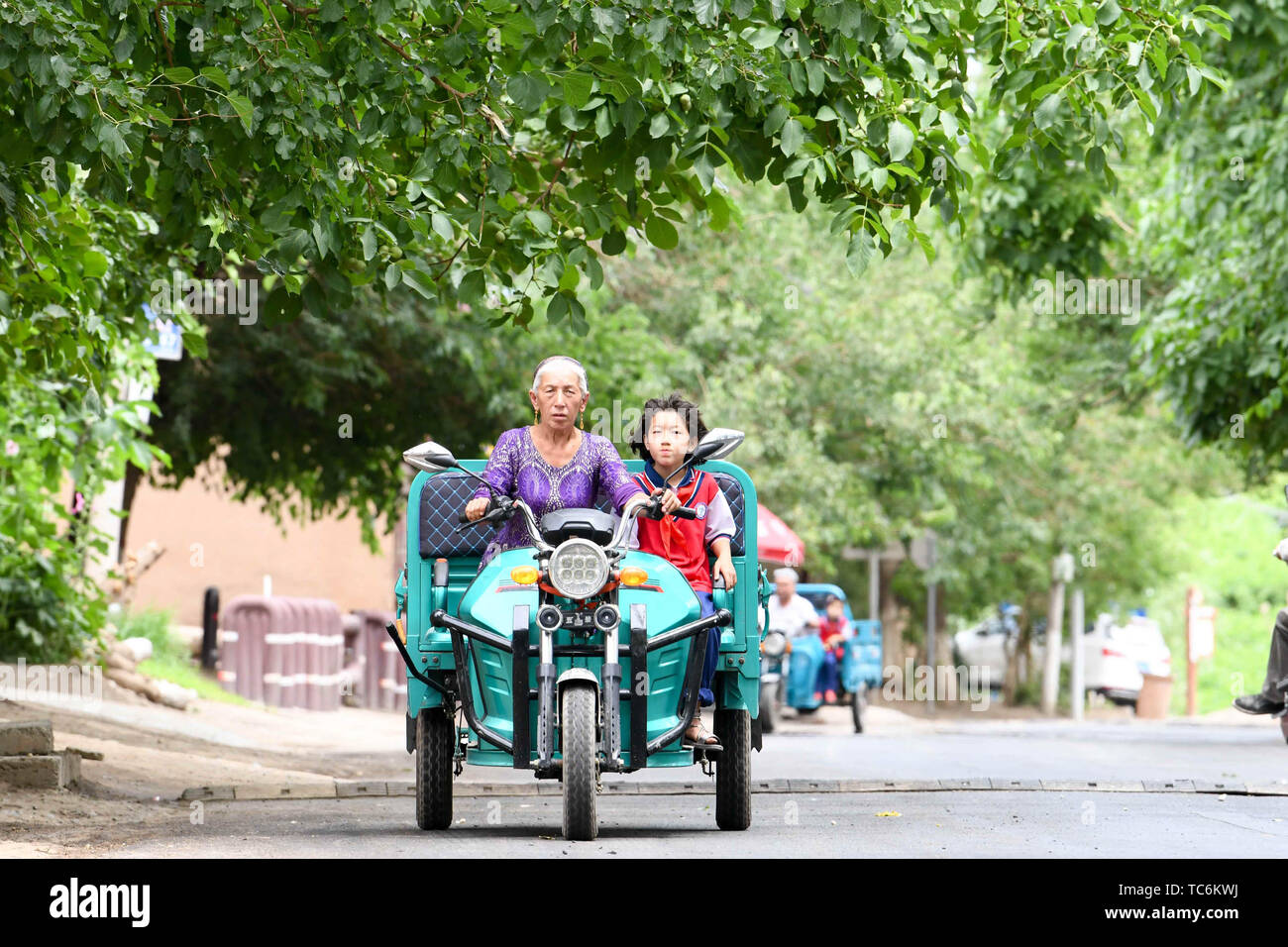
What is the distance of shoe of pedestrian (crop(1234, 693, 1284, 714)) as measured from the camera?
12.0 metres

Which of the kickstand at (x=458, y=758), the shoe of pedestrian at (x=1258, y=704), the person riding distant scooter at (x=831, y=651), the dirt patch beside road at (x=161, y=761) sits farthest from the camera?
the person riding distant scooter at (x=831, y=651)

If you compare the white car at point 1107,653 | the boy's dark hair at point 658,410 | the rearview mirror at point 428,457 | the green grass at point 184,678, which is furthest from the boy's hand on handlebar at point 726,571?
the white car at point 1107,653

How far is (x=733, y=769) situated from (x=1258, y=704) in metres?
4.70

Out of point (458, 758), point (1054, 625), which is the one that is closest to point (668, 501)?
point (458, 758)

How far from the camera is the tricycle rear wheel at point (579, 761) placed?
7477mm

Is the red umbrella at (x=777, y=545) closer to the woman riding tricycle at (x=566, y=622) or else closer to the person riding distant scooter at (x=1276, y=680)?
the person riding distant scooter at (x=1276, y=680)

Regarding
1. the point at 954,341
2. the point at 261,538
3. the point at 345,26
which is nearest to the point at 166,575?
→ the point at 261,538

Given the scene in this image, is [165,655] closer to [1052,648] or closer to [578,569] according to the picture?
[578,569]

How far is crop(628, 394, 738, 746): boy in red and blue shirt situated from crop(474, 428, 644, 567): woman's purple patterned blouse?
0.47 ft

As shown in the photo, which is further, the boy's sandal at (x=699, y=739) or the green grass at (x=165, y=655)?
the green grass at (x=165, y=655)

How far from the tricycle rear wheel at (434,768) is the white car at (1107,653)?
3574 centimetres

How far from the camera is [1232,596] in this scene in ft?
189

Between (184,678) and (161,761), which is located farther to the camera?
(184,678)

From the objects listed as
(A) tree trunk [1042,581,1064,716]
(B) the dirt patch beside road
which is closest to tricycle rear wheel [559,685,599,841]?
(B) the dirt patch beside road
